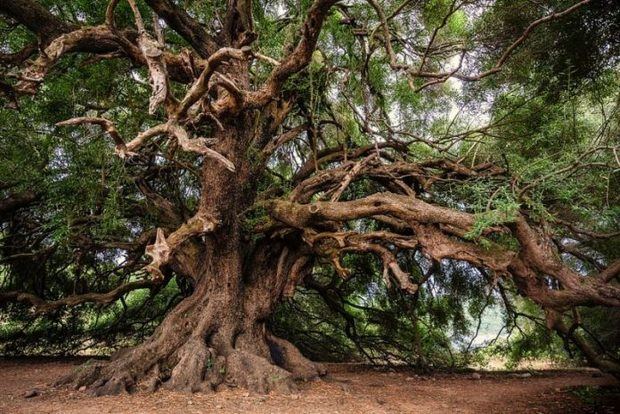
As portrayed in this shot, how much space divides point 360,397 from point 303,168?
161 inches

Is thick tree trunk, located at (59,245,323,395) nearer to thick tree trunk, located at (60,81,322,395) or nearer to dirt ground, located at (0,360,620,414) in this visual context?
thick tree trunk, located at (60,81,322,395)

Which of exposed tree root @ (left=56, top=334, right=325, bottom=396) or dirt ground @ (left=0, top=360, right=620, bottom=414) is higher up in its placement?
exposed tree root @ (left=56, top=334, right=325, bottom=396)

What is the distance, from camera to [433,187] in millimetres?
6707

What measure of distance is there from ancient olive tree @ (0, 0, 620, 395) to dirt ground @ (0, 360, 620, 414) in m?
0.39

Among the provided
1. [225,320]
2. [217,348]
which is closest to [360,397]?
[217,348]

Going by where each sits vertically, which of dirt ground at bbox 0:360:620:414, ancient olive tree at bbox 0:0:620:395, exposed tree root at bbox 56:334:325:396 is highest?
ancient olive tree at bbox 0:0:620:395

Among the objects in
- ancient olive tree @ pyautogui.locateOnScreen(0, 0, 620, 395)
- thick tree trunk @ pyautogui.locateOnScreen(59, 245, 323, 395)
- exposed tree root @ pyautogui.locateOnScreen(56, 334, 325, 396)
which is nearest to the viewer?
ancient olive tree @ pyautogui.locateOnScreen(0, 0, 620, 395)

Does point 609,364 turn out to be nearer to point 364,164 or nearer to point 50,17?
point 364,164

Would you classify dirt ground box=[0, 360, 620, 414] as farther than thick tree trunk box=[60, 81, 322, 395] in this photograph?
No

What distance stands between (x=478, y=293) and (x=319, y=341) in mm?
3703

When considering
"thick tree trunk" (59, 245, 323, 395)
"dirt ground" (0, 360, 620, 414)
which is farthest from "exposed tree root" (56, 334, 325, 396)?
"dirt ground" (0, 360, 620, 414)

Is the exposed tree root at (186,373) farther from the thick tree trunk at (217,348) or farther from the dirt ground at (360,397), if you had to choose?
the dirt ground at (360,397)

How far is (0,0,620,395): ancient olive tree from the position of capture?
4.51 m

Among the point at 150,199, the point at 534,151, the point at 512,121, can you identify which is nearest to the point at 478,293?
the point at 534,151
